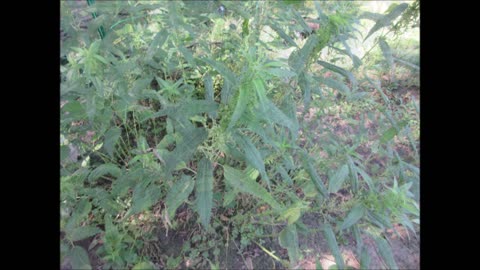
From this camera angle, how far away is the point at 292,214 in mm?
1155

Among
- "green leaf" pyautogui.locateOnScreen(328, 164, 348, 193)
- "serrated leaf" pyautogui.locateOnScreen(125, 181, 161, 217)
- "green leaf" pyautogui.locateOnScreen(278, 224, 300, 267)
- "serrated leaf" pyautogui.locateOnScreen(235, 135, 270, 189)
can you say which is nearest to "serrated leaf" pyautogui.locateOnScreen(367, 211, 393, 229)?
"green leaf" pyautogui.locateOnScreen(328, 164, 348, 193)

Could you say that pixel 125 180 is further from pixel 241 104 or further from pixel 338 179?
pixel 338 179

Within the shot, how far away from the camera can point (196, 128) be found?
100cm

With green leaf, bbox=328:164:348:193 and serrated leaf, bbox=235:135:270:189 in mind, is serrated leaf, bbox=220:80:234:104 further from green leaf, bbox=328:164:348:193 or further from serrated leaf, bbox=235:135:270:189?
green leaf, bbox=328:164:348:193

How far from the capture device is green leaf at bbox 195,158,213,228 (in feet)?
3.00

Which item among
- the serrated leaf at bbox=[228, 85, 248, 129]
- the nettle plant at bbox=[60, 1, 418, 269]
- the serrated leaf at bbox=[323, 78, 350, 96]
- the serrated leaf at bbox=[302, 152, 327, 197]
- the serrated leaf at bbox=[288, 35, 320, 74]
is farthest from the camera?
the serrated leaf at bbox=[323, 78, 350, 96]

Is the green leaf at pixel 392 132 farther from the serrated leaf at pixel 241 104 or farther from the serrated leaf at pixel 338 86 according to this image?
the serrated leaf at pixel 241 104

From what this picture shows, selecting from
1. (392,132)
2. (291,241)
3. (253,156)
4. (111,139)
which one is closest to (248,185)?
(253,156)

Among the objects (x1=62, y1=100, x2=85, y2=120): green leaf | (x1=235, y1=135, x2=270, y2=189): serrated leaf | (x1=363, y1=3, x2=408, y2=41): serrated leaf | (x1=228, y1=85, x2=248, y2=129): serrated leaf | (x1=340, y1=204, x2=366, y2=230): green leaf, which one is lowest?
(x1=340, y1=204, x2=366, y2=230): green leaf

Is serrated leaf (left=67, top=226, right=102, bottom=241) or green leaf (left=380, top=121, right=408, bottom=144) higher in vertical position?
green leaf (left=380, top=121, right=408, bottom=144)

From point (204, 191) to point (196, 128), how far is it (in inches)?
7.5

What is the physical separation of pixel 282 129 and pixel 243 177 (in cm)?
33

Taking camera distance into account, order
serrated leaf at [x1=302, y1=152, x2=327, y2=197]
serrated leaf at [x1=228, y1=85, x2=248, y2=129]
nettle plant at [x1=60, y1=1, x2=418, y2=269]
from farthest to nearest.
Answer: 1. serrated leaf at [x1=302, y1=152, x2=327, y2=197]
2. nettle plant at [x1=60, y1=1, x2=418, y2=269]
3. serrated leaf at [x1=228, y1=85, x2=248, y2=129]
